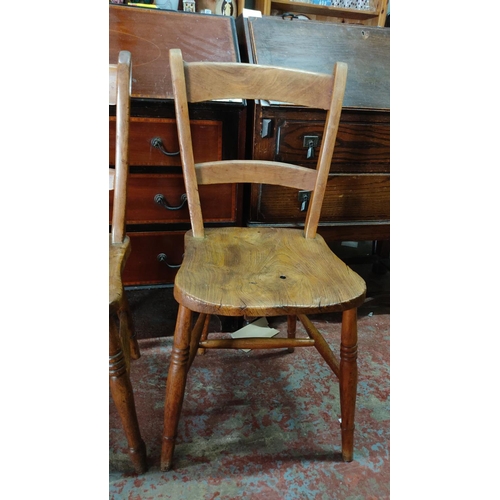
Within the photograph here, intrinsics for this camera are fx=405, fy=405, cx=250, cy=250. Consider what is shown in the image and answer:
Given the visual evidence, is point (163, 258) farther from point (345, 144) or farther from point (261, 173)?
point (345, 144)

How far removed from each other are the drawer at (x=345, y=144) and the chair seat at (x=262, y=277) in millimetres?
308

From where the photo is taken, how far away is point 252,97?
1.12 metres

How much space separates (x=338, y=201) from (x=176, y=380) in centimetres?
85

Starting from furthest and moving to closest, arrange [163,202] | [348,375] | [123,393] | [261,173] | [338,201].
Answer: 1. [338,201]
2. [163,202]
3. [261,173]
4. [348,375]
5. [123,393]

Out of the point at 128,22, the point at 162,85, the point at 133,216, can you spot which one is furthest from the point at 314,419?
the point at 128,22

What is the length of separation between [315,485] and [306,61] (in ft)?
4.26

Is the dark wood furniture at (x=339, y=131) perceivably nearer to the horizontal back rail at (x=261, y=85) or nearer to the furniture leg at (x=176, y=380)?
the horizontal back rail at (x=261, y=85)

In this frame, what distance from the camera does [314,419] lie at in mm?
1231

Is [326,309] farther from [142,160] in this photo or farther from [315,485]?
[142,160]

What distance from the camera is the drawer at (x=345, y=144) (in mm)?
1320

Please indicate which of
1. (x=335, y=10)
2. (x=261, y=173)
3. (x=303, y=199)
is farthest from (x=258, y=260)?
(x=335, y=10)

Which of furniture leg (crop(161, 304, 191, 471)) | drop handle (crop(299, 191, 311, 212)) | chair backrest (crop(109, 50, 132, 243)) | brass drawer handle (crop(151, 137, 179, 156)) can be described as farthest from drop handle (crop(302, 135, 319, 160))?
furniture leg (crop(161, 304, 191, 471))

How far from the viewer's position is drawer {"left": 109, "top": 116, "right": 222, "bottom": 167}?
4.05 ft

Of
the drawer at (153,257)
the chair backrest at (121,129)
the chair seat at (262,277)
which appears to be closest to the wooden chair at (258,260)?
the chair seat at (262,277)
